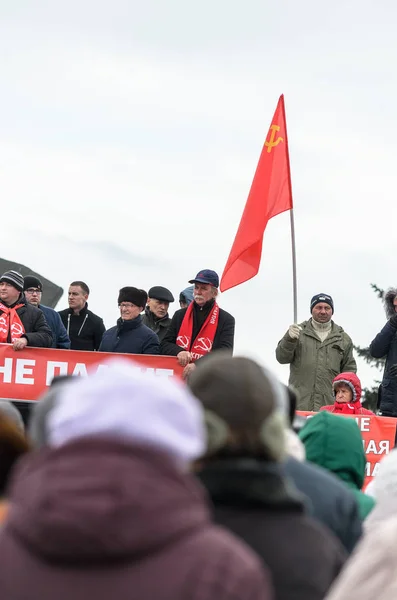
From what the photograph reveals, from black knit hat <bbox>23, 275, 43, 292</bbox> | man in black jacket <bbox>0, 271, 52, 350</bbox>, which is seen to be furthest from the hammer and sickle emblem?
man in black jacket <bbox>0, 271, 52, 350</bbox>

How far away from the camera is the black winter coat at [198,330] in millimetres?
10922

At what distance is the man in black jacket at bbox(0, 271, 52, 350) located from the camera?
10977mm

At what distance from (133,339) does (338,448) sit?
7270mm

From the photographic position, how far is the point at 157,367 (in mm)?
10695

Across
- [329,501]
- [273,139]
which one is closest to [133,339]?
[273,139]

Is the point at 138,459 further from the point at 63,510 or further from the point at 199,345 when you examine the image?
the point at 199,345

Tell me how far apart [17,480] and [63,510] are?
232mm

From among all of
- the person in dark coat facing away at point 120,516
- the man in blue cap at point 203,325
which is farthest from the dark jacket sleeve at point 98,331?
the person in dark coat facing away at point 120,516

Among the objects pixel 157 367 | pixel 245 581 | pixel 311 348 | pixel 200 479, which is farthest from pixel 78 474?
pixel 311 348

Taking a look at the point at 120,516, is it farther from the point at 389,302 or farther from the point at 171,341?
the point at 389,302

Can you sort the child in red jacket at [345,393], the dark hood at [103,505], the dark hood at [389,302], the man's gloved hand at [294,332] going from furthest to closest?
the man's gloved hand at [294,332]
the dark hood at [389,302]
the child in red jacket at [345,393]
the dark hood at [103,505]

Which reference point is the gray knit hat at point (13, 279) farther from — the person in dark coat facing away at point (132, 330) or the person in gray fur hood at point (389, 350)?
the person in gray fur hood at point (389, 350)

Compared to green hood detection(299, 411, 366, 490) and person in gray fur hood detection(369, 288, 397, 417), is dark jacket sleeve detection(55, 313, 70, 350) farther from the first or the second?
green hood detection(299, 411, 366, 490)

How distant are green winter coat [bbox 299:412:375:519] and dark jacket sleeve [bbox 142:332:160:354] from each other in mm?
7150
